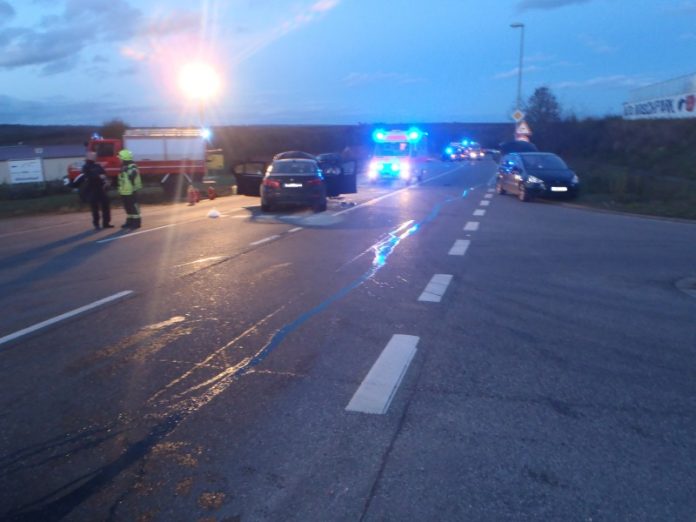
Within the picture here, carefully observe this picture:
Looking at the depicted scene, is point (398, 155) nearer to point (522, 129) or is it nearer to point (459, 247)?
point (522, 129)

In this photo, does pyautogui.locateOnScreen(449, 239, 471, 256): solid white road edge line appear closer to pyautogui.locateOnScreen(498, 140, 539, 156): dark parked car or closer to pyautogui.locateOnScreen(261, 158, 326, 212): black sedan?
pyautogui.locateOnScreen(261, 158, 326, 212): black sedan

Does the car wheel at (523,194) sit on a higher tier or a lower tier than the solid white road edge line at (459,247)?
lower

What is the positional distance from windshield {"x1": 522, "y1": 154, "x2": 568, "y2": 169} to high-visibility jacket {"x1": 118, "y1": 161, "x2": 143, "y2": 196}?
1443 centimetres

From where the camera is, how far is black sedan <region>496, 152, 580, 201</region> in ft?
82.3

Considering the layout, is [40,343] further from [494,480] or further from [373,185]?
[373,185]

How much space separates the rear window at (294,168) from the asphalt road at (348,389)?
347 inches

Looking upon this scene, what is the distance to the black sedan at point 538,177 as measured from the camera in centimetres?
2509

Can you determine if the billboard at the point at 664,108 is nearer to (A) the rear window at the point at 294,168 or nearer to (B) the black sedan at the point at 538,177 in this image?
(B) the black sedan at the point at 538,177

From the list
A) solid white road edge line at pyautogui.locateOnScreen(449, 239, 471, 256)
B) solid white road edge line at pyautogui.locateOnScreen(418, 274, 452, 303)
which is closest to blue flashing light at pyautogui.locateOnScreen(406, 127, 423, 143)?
solid white road edge line at pyautogui.locateOnScreen(449, 239, 471, 256)

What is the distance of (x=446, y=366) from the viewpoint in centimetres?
656

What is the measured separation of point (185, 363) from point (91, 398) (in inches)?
41.3

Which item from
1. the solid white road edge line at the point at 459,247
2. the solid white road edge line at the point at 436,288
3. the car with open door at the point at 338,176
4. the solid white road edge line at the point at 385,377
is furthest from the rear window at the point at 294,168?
the solid white road edge line at the point at 385,377

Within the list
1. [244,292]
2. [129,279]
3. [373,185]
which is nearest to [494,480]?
[244,292]

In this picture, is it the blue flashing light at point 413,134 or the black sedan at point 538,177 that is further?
the blue flashing light at point 413,134
